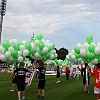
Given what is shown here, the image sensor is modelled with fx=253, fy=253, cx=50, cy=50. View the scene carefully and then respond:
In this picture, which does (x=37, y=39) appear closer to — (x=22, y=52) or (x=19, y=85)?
(x=22, y=52)

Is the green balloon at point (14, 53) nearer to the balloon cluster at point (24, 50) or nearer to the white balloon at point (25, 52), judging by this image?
the balloon cluster at point (24, 50)

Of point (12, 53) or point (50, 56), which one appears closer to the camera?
point (12, 53)

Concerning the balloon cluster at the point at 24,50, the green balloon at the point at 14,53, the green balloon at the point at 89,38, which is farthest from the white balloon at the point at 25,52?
the green balloon at the point at 89,38

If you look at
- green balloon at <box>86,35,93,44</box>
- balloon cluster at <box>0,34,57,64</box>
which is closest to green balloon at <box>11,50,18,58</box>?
balloon cluster at <box>0,34,57,64</box>

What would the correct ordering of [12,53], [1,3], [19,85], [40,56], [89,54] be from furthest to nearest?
1. [1,3]
2. [40,56]
3. [12,53]
4. [89,54]
5. [19,85]

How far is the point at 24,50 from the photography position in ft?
47.0

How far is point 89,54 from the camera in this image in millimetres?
A: 12625

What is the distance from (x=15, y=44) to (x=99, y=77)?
599 cm

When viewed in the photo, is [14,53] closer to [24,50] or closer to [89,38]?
[24,50]

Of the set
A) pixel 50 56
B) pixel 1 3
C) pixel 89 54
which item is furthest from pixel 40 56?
pixel 1 3

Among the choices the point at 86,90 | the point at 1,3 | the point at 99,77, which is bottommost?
the point at 86,90

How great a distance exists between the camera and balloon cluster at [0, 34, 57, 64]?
13778 mm

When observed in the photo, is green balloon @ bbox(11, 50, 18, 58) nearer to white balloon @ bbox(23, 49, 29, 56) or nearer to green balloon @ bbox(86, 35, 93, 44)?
white balloon @ bbox(23, 49, 29, 56)

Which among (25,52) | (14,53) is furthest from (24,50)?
(14,53)
